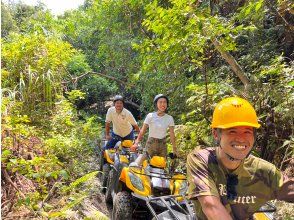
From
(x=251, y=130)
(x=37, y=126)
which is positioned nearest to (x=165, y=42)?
(x=37, y=126)

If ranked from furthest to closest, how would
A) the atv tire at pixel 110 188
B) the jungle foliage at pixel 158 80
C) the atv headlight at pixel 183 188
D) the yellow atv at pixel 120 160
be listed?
the atv tire at pixel 110 188, the yellow atv at pixel 120 160, the jungle foliage at pixel 158 80, the atv headlight at pixel 183 188

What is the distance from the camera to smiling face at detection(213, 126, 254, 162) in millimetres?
1942

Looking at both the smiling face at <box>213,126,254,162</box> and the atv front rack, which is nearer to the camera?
the smiling face at <box>213,126,254,162</box>

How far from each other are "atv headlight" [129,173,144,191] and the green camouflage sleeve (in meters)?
2.40

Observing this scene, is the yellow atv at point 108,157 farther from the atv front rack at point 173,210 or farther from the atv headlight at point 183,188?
the atv front rack at point 173,210

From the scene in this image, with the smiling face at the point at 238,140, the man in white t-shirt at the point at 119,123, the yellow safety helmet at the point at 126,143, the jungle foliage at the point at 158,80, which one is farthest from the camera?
the man in white t-shirt at the point at 119,123

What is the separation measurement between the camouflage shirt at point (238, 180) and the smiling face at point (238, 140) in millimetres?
129

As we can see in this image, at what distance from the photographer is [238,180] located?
2.08 m

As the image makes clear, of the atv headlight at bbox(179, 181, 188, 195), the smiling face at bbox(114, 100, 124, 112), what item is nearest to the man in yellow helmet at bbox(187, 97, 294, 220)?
the atv headlight at bbox(179, 181, 188, 195)

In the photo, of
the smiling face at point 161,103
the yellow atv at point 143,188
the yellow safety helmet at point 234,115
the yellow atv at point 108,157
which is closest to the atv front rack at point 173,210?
the yellow atv at point 143,188

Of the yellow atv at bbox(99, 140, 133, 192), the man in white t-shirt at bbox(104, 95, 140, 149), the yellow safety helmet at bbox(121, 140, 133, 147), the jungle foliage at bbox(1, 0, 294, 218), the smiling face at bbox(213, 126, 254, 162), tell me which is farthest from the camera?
the man in white t-shirt at bbox(104, 95, 140, 149)

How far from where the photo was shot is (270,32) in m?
7.66

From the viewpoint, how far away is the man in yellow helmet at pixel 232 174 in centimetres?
191

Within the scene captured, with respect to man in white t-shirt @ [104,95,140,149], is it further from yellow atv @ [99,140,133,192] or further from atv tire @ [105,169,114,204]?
atv tire @ [105,169,114,204]
